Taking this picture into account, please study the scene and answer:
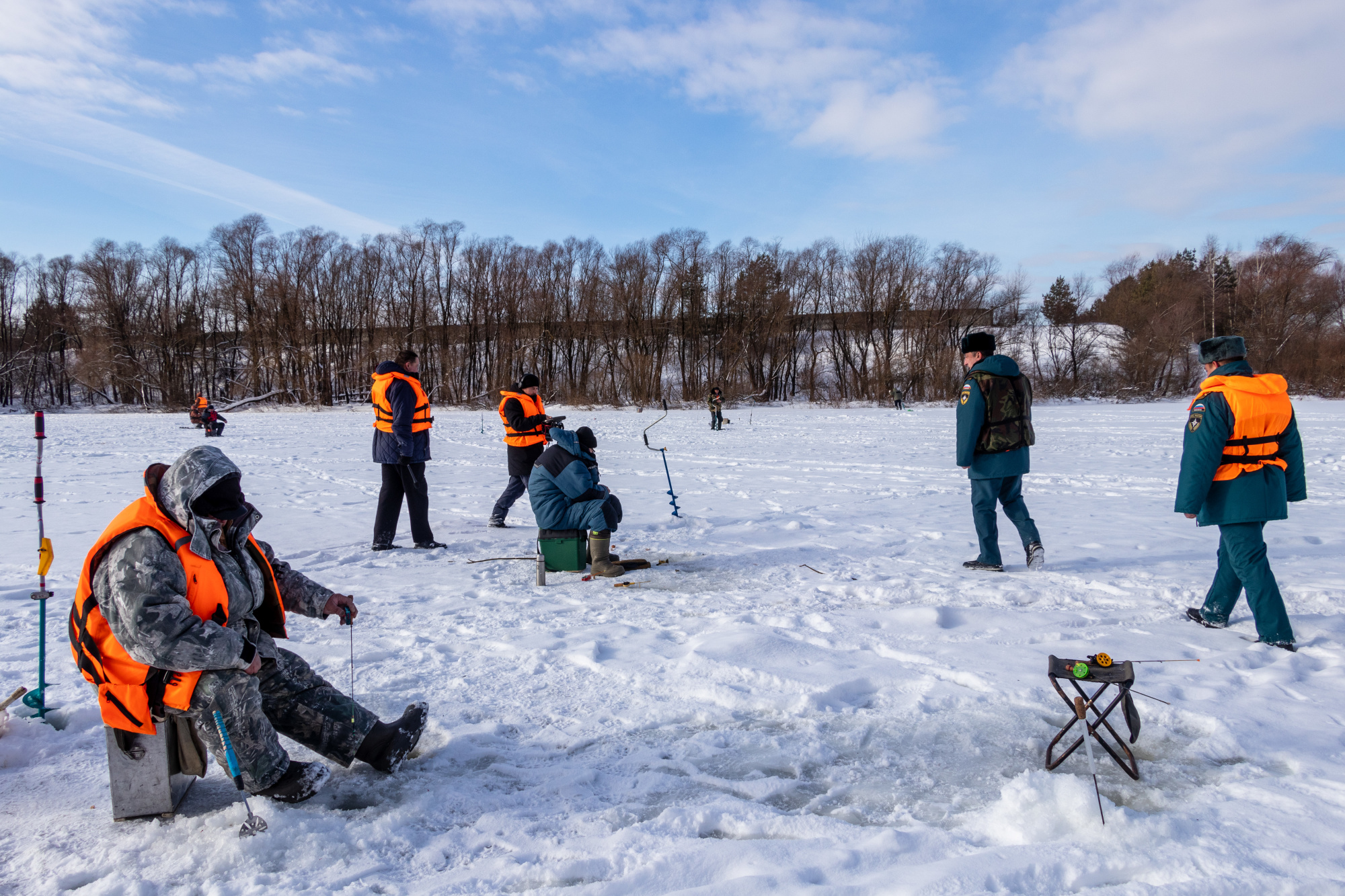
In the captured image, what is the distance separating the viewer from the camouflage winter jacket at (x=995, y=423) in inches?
218

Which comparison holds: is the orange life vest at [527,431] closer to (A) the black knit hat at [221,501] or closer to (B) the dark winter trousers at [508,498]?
(B) the dark winter trousers at [508,498]

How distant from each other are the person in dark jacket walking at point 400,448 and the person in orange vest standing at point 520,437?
103cm

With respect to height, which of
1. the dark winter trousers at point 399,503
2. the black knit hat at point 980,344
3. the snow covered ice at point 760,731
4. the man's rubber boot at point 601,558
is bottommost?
the snow covered ice at point 760,731

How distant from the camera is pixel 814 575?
582 centimetres

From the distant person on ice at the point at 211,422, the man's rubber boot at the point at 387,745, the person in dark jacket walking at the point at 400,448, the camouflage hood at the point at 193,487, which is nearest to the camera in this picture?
the camouflage hood at the point at 193,487

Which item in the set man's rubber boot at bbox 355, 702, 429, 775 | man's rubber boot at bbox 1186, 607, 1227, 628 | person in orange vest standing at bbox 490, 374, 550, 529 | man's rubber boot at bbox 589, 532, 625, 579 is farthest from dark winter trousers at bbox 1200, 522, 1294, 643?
person in orange vest standing at bbox 490, 374, 550, 529

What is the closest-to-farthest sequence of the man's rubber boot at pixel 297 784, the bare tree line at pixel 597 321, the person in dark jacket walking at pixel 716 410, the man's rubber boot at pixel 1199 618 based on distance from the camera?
the man's rubber boot at pixel 297 784 < the man's rubber boot at pixel 1199 618 < the person in dark jacket walking at pixel 716 410 < the bare tree line at pixel 597 321

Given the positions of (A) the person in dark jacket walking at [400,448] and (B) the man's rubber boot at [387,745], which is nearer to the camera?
(B) the man's rubber boot at [387,745]

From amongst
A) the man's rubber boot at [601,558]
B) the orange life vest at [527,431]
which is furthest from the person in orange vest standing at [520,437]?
the man's rubber boot at [601,558]

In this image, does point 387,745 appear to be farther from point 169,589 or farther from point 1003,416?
point 1003,416

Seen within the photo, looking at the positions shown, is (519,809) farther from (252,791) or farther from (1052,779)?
(1052,779)

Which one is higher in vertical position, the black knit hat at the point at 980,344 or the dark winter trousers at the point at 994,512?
the black knit hat at the point at 980,344

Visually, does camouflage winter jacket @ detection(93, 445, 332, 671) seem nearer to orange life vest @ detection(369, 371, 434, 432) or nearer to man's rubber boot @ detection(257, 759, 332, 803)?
man's rubber boot @ detection(257, 759, 332, 803)

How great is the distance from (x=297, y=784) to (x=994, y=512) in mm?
4989
